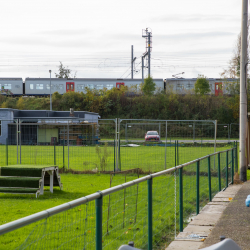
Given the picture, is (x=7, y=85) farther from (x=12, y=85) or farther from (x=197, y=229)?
(x=197, y=229)

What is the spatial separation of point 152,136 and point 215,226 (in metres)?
11.2

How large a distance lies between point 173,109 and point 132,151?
142 ft

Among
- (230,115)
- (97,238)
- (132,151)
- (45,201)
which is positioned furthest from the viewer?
(230,115)

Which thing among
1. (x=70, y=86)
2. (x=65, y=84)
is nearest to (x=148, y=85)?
(x=70, y=86)

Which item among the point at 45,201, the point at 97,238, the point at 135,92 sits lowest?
the point at 45,201

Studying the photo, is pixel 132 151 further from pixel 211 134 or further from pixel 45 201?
pixel 45 201

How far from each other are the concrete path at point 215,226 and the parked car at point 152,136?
25.9 ft

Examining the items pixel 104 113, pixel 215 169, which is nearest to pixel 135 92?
pixel 104 113

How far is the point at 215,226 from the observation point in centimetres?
632

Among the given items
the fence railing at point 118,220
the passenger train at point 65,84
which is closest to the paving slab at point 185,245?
the fence railing at point 118,220

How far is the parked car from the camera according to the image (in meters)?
16.9

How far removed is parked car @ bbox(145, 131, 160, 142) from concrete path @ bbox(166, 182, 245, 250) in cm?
788

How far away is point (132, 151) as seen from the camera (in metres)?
16.8

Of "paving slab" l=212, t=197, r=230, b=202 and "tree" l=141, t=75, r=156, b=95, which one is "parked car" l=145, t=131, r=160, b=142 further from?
"tree" l=141, t=75, r=156, b=95
